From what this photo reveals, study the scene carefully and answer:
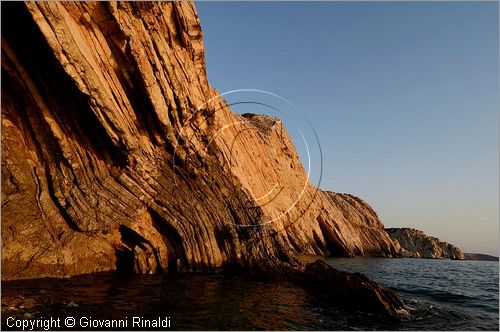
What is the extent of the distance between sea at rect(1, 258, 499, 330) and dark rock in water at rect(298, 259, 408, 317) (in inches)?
31.2

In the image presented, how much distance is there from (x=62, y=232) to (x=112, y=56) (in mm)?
11535

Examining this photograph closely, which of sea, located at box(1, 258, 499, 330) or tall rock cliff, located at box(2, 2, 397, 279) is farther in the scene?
tall rock cliff, located at box(2, 2, 397, 279)

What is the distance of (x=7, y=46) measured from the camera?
17.6m

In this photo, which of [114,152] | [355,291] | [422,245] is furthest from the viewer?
[422,245]

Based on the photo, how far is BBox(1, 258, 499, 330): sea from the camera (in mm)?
11250

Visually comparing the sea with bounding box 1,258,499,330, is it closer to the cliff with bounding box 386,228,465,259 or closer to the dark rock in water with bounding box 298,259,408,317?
the dark rock in water with bounding box 298,259,408,317

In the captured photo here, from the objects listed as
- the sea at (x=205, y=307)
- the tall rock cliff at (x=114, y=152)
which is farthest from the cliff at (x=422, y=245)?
the sea at (x=205, y=307)

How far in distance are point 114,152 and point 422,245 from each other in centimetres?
8293

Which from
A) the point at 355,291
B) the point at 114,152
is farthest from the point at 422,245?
the point at 114,152

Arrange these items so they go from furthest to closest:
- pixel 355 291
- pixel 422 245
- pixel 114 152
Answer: pixel 422 245 < pixel 114 152 < pixel 355 291

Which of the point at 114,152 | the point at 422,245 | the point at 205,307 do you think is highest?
the point at 114,152

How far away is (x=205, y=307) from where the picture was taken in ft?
43.7

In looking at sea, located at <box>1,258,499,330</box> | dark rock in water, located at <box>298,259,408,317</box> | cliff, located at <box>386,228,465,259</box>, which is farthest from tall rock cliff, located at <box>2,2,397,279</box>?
cliff, located at <box>386,228,465,259</box>

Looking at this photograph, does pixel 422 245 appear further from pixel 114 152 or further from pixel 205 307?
pixel 205 307
